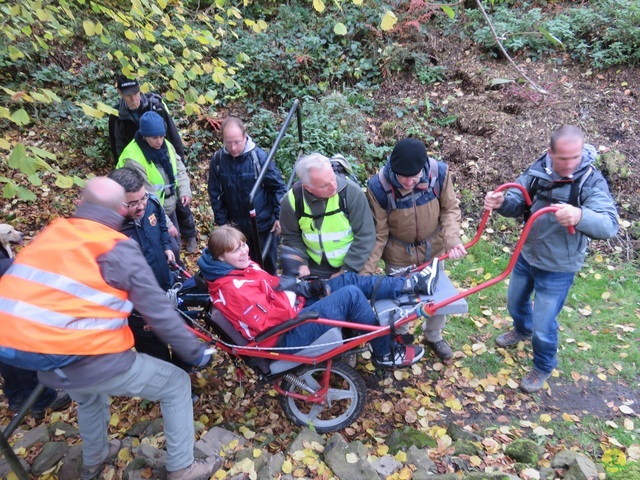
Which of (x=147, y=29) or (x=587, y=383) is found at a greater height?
(x=147, y=29)

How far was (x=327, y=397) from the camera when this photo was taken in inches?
148

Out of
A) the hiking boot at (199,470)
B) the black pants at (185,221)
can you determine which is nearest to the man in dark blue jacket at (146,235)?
the hiking boot at (199,470)

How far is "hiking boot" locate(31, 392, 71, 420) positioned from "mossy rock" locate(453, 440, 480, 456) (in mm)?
3540

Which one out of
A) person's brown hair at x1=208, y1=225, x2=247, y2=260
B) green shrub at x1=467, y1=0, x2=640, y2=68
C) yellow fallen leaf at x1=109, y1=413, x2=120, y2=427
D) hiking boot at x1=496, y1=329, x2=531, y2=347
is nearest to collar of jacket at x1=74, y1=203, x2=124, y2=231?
person's brown hair at x1=208, y1=225, x2=247, y2=260

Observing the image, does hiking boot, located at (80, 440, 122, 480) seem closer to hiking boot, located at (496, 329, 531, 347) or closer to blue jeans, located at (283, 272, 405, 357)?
blue jeans, located at (283, 272, 405, 357)

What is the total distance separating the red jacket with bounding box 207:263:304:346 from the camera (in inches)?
124

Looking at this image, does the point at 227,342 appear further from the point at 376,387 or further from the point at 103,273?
the point at 376,387

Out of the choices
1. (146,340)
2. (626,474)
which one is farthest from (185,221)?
(626,474)

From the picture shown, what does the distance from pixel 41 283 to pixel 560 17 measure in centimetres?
1011

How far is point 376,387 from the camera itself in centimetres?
437

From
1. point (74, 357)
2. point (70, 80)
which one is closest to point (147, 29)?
point (74, 357)

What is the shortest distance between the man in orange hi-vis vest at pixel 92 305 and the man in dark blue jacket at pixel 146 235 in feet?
2.64

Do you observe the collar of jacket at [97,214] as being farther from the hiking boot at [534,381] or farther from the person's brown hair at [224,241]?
the hiking boot at [534,381]

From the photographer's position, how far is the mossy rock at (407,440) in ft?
11.7
